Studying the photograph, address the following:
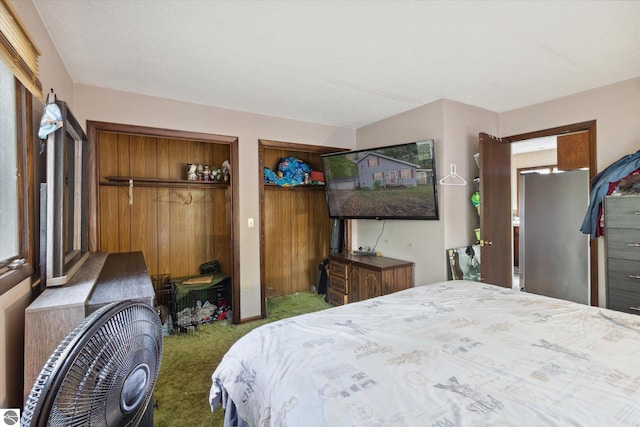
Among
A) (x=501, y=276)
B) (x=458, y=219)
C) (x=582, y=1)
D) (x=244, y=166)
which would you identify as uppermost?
(x=582, y=1)

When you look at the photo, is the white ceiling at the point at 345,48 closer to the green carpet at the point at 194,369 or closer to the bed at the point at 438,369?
the bed at the point at 438,369

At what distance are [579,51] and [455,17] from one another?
3.82 ft

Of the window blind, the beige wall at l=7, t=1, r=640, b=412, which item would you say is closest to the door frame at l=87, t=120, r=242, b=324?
the beige wall at l=7, t=1, r=640, b=412

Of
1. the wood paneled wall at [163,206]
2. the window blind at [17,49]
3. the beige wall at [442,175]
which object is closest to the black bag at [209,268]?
the wood paneled wall at [163,206]

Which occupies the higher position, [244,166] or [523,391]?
[244,166]

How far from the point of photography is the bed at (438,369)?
3.16 ft

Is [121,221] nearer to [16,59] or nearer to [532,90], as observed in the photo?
[16,59]

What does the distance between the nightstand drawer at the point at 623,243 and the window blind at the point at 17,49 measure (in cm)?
385

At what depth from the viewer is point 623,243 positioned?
2.39 meters

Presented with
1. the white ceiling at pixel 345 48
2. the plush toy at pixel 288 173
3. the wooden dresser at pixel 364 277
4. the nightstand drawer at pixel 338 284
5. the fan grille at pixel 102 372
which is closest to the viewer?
the fan grille at pixel 102 372

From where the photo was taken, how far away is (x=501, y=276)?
3.40 meters

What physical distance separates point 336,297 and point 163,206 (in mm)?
2518

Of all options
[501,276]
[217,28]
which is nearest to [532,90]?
[501,276]

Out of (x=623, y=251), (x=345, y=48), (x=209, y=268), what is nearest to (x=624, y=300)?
(x=623, y=251)
